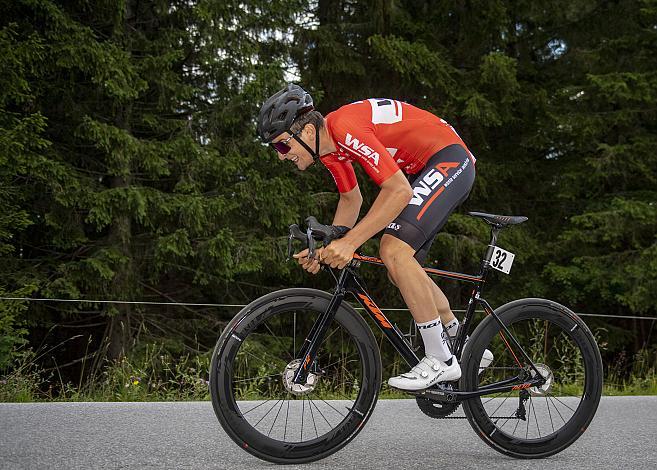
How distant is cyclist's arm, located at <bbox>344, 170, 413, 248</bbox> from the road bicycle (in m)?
0.15

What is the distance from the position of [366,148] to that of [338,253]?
0.55m

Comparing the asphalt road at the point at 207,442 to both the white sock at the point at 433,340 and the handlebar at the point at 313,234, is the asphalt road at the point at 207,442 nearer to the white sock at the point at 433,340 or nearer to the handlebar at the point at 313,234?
the white sock at the point at 433,340

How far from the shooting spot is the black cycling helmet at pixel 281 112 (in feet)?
12.2

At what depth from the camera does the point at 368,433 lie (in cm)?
455

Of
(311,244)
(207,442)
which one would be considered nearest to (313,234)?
(311,244)

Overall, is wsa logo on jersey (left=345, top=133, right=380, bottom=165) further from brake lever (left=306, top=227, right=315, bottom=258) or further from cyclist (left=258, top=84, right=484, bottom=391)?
brake lever (left=306, top=227, right=315, bottom=258)

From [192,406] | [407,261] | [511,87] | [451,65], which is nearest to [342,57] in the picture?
[451,65]

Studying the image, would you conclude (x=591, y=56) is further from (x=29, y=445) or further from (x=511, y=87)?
(x=29, y=445)

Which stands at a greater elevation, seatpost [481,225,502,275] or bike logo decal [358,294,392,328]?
seatpost [481,225,502,275]

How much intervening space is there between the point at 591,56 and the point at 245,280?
8.44 m

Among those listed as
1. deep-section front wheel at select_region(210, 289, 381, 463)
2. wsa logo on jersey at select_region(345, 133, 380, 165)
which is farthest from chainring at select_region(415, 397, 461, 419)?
wsa logo on jersey at select_region(345, 133, 380, 165)

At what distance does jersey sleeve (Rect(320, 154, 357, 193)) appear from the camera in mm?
4016

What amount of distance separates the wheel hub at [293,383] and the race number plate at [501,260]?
3.91 feet

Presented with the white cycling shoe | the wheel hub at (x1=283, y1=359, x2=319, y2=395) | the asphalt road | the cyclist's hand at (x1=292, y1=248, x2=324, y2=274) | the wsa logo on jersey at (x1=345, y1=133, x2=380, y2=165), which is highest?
the wsa logo on jersey at (x1=345, y1=133, x2=380, y2=165)
